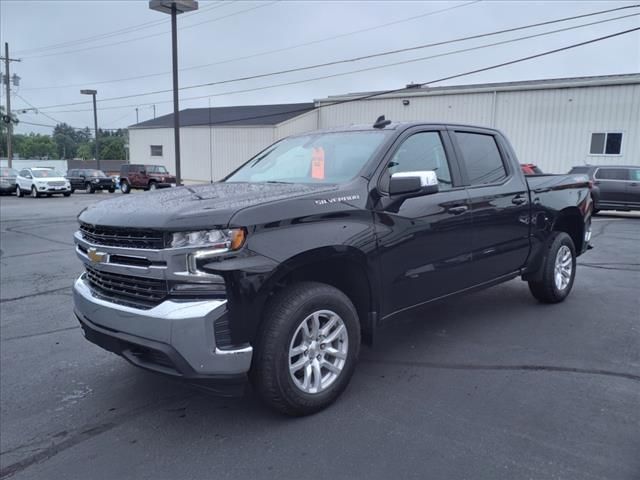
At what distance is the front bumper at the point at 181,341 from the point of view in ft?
9.00

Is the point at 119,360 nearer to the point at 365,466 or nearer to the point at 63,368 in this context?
the point at 63,368

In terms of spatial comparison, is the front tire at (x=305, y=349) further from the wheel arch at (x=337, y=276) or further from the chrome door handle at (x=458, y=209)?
the chrome door handle at (x=458, y=209)

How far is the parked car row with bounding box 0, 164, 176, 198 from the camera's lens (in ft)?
92.0

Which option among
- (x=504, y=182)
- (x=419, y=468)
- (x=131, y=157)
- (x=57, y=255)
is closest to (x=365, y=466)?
(x=419, y=468)

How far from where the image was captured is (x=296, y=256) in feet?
10.0

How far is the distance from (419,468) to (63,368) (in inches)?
122

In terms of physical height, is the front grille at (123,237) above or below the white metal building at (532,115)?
below

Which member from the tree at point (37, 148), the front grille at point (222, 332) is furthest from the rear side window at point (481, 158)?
the tree at point (37, 148)

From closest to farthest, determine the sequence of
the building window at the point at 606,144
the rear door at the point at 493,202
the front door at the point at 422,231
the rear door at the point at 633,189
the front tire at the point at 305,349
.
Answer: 1. the front tire at the point at 305,349
2. the front door at the point at 422,231
3. the rear door at the point at 493,202
4. the rear door at the point at 633,189
5. the building window at the point at 606,144

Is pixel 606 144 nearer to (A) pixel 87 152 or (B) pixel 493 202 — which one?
(B) pixel 493 202

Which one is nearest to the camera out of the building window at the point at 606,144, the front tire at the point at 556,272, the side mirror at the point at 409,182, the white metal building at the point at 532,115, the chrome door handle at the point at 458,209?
the side mirror at the point at 409,182

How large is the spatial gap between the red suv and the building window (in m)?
22.7

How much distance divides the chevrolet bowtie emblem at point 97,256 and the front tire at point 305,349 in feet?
3.57

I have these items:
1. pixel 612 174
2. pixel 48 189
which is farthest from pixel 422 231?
pixel 48 189
